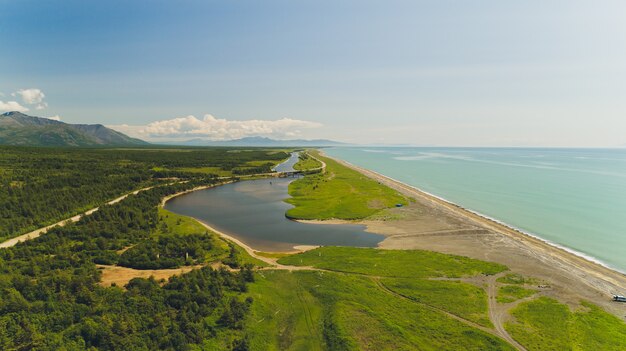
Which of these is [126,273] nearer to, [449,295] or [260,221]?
[260,221]

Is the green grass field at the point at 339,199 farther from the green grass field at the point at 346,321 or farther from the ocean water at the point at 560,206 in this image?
the green grass field at the point at 346,321

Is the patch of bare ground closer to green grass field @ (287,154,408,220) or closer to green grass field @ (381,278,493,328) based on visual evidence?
green grass field @ (381,278,493,328)

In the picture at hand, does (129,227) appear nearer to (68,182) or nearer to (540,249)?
(68,182)

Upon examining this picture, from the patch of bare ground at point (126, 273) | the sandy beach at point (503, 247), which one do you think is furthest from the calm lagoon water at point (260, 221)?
the patch of bare ground at point (126, 273)

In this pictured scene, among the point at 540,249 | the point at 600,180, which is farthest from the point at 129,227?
the point at 600,180

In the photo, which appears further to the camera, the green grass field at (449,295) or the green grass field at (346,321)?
the green grass field at (449,295)

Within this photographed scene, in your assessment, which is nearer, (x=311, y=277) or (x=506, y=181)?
(x=311, y=277)

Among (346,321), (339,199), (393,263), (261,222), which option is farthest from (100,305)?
(339,199)
